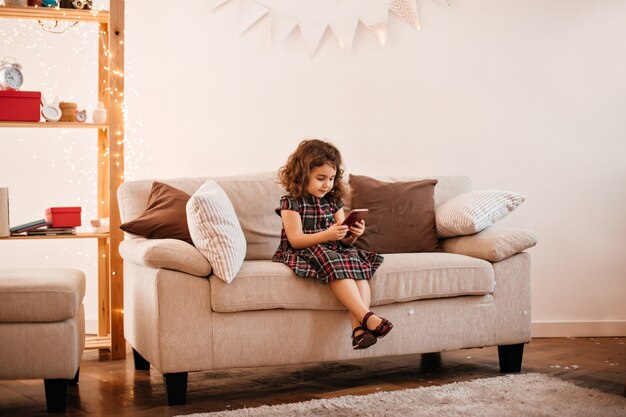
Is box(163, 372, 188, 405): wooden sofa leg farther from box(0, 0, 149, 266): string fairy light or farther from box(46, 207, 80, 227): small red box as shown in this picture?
box(0, 0, 149, 266): string fairy light

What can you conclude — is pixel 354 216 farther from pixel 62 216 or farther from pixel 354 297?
pixel 62 216

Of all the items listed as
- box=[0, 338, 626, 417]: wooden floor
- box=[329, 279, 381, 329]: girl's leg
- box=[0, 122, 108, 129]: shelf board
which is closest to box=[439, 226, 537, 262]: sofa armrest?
box=[0, 338, 626, 417]: wooden floor

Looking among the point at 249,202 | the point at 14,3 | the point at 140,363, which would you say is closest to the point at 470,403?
the point at 249,202

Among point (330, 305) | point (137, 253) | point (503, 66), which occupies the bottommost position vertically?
point (330, 305)

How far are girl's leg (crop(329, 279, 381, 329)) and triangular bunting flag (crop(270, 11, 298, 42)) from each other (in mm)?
1716

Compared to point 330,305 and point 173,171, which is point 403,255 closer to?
point 330,305

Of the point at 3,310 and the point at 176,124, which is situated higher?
the point at 176,124

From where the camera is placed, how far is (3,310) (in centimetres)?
252

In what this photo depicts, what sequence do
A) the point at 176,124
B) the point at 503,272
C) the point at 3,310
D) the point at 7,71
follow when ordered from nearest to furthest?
1. the point at 3,310
2. the point at 503,272
3. the point at 7,71
4. the point at 176,124

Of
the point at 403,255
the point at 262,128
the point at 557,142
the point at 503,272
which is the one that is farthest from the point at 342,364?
the point at 557,142

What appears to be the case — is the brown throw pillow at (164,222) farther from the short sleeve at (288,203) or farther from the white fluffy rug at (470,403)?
the white fluffy rug at (470,403)

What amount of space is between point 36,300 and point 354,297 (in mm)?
1070

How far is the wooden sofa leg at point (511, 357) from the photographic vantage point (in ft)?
10.5

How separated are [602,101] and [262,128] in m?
1.84
